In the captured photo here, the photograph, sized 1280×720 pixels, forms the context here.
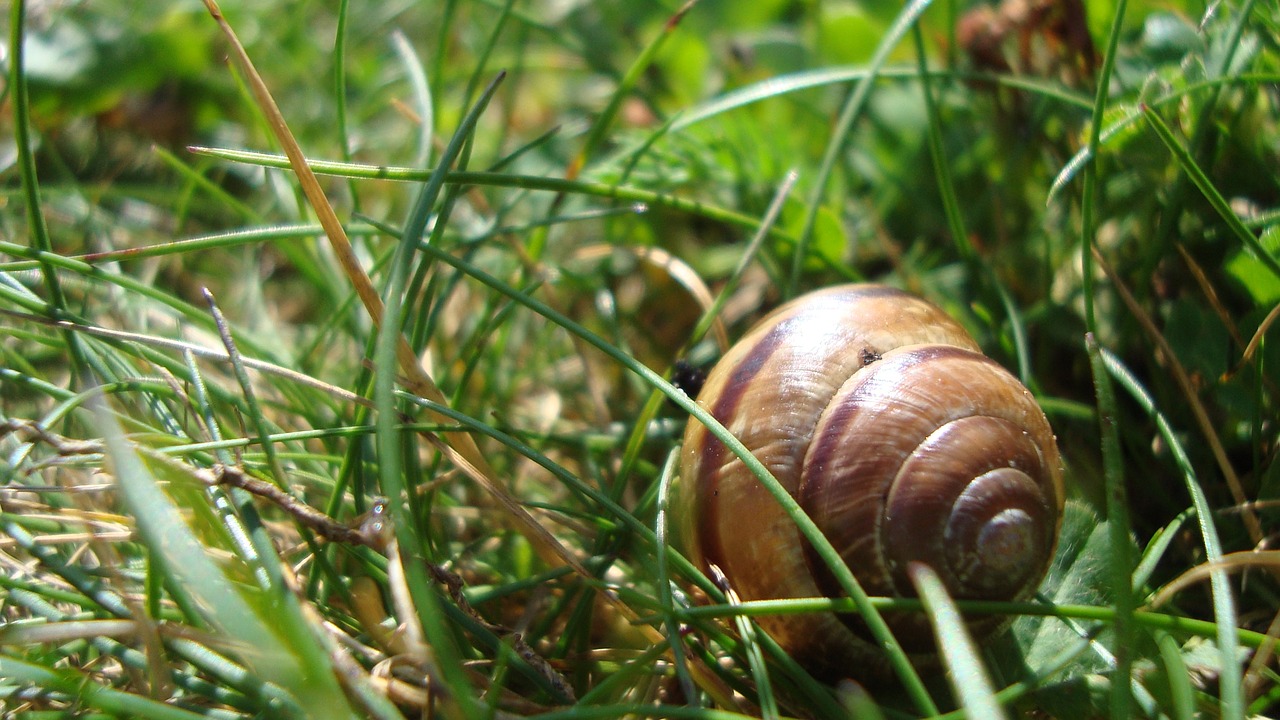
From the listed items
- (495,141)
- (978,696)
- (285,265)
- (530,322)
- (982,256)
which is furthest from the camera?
(495,141)

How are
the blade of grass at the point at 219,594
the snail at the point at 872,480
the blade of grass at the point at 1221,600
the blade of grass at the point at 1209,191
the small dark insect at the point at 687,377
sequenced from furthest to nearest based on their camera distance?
1. the small dark insect at the point at 687,377
2. the blade of grass at the point at 1209,191
3. the snail at the point at 872,480
4. the blade of grass at the point at 1221,600
5. the blade of grass at the point at 219,594

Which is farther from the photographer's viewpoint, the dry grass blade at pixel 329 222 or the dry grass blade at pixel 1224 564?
the dry grass blade at pixel 329 222

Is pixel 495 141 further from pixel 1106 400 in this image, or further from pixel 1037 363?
pixel 1106 400

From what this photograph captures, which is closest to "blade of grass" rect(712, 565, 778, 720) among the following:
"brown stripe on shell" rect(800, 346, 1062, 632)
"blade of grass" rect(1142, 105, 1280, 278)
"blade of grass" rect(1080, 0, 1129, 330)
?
"brown stripe on shell" rect(800, 346, 1062, 632)

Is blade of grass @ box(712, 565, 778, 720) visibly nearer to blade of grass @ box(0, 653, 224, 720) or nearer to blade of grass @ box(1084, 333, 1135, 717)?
blade of grass @ box(1084, 333, 1135, 717)

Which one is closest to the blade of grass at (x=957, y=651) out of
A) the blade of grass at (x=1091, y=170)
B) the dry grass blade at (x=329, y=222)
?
the blade of grass at (x=1091, y=170)

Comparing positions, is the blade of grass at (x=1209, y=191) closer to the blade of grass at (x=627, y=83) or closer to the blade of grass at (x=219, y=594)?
the blade of grass at (x=627, y=83)

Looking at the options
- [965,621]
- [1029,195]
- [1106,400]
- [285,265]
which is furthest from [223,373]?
[1029,195]
